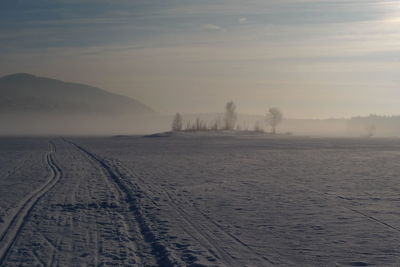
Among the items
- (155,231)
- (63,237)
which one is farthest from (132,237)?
(63,237)

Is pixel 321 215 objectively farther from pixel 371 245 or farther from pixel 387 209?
pixel 371 245

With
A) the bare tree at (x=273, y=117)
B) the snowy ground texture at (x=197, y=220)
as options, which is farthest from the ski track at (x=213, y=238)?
the bare tree at (x=273, y=117)

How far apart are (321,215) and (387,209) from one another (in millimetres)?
2292

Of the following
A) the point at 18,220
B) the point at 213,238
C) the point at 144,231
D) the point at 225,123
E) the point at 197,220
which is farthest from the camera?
the point at 225,123

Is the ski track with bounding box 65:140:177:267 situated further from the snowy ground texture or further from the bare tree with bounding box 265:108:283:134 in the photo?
the bare tree with bounding box 265:108:283:134

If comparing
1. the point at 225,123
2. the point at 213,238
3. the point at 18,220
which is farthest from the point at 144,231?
the point at 225,123

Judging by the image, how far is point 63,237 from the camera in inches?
423

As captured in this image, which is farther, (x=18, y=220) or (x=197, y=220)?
(x=197, y=220)

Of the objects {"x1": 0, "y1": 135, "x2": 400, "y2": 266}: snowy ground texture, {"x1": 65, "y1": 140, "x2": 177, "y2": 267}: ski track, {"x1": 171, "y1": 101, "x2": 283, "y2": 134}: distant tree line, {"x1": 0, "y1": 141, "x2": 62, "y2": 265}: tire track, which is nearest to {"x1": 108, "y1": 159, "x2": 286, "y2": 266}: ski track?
{"x1": 0, "y1": 135, "x2": 400, "y2": 266}: snowy ground texture

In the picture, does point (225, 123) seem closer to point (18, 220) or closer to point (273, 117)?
point (273, 117)

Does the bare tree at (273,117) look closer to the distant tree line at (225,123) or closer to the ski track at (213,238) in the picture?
the distant tree line at (225,123)

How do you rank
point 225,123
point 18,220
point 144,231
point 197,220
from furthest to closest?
point 225,123 < point 197,220 < point 18,220 < point 144,231

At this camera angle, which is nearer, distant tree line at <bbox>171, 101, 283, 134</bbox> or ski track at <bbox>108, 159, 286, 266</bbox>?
ski track at <bbox>108, 159, 286, 266</bbox>

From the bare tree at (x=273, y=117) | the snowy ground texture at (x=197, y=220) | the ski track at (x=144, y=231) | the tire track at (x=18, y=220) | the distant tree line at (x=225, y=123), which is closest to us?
the ski track at (x=144, y=231)
